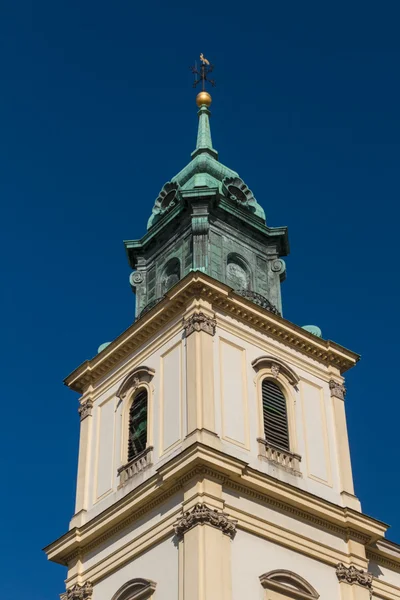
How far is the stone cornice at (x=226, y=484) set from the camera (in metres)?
25.3

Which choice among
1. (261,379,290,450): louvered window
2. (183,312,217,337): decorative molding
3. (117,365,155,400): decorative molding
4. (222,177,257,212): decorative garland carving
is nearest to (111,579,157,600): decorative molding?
(261,379,290,450): louvered window

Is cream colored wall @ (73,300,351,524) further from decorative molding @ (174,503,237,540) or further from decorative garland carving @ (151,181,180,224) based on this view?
decorative garland carving @ (151,181,180,224)

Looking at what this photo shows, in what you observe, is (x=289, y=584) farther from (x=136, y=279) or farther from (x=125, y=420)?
(x=136, y=279)

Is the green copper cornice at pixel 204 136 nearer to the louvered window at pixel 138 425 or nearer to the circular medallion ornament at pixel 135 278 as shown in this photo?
the circular medallion ornament at pixel 135 278

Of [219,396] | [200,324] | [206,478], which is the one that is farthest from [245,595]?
[200,324]

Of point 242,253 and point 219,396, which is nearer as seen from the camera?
point 219,396

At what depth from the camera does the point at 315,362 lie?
31.2 meters

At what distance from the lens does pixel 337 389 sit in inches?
1222

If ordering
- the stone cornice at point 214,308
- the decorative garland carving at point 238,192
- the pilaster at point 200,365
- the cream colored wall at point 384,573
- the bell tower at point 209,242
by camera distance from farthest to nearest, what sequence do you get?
the decorative garland carving at point 238,192, the bell tower at point 209,242, the stone cornice at point 214,308, the cream colored wall at point 384,573, the pilaster at point 200,365

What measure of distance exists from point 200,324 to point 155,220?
776 centimetres

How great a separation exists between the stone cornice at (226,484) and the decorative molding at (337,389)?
4081mm

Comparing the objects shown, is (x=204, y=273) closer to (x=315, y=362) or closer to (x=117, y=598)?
(x=315, y=362)

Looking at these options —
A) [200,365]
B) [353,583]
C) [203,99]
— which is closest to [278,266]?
[200,365]

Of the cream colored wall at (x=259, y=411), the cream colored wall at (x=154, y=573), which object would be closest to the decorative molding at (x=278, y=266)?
the cream colored wall at (x=259, y=411)
